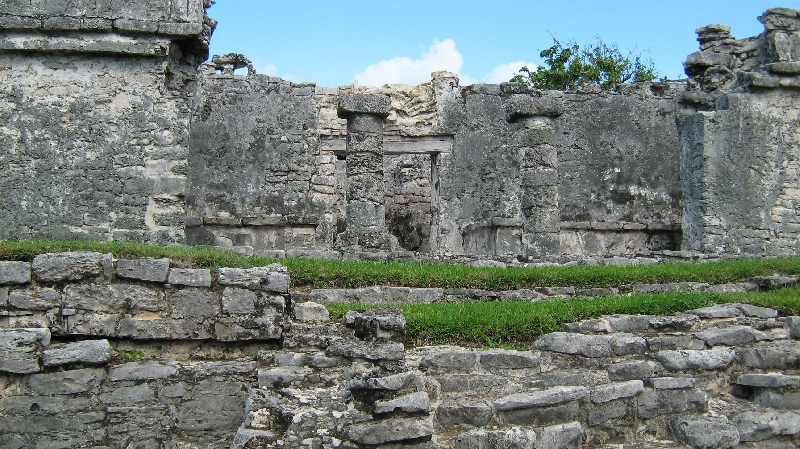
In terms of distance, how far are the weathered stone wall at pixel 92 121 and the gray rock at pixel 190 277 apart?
198 inches

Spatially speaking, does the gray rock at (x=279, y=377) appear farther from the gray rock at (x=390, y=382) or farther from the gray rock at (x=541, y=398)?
the gray rock at (x=541, y=398)

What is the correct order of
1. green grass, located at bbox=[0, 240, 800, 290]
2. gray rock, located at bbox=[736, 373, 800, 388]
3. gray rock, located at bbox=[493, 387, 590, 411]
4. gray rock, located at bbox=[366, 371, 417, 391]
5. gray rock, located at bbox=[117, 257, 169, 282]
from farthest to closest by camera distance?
1. green grass, located at bbox=[0, 240, 800, 290]
2. gray rock, located at bbox=[117, 257, 169, 282]
3. gray rock, located at bbox=[736, 373, 800, 388]
4. gray rock, located at bbox=[493, 387, 590, 411]
5. gray rock, located at bbox=[366, 371, 417, 391]

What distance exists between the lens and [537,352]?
6.82m

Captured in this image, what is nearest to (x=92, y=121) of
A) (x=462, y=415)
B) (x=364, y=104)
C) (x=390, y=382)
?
(x=364, y=104)

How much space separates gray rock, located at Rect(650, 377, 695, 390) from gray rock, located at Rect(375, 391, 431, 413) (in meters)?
2.18

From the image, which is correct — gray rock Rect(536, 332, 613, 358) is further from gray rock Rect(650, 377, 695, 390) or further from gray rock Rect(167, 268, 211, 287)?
gray rock Rect(167, 268, 211, 287)

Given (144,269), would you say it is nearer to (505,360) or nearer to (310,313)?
(310,313)

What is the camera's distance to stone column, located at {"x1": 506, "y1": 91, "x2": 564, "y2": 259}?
46.8ft

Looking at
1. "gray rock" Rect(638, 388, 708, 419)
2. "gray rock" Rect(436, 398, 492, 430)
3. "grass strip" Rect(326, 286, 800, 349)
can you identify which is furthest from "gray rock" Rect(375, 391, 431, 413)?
"gray rock" Rect(638, 388, 708, 419)

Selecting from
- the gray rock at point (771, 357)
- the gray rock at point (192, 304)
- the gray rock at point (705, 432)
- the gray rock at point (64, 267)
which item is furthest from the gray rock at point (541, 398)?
the gray rock at point (64, 267)

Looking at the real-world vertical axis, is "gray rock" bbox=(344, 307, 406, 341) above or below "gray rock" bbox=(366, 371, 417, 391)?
above

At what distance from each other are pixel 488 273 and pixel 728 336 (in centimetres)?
392

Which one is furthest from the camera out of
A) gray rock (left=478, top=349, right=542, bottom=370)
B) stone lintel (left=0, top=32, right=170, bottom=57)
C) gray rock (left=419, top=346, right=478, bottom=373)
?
stone lintel (left=0, top=32, right=170, bottom=57)

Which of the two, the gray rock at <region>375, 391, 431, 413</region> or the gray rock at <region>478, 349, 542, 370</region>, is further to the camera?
the gray rock at <region>478, 349, 542, 370</region>
